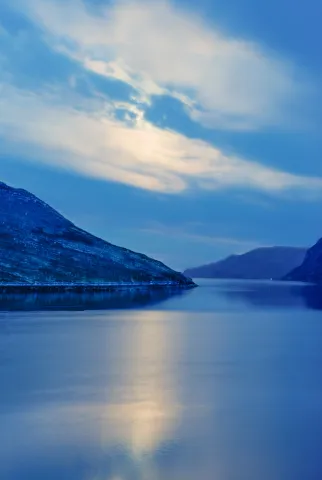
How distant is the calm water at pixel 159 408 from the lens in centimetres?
2372

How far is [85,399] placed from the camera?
36.4 meters

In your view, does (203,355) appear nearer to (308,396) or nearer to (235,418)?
(308,396)

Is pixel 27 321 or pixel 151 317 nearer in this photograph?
pixel 27 321

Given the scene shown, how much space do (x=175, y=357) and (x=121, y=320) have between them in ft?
138

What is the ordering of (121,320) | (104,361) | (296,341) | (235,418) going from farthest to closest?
(121,320), (296,341), (104,361), (235,418)

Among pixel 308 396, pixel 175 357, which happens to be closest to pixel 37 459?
pixel 308 396

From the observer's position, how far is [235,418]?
104 ft

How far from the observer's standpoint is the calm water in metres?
23.7

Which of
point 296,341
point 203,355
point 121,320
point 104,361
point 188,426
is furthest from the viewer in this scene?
point 121,320

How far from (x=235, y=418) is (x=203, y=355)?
87.2 ft

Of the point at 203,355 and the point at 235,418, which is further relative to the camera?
the point at 203,355

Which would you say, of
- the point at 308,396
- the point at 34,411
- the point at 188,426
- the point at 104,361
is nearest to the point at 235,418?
the point at 188,426

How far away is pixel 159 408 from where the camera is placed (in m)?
33.9

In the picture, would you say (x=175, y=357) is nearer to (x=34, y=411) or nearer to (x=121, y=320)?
(x=34, y=411)
